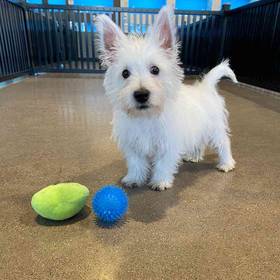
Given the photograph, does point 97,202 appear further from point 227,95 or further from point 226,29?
point 226,29

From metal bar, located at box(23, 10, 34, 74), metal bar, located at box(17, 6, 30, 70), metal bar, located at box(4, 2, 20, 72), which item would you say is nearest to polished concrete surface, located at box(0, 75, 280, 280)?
metal bar, located at box(4, 2, 20, 72)

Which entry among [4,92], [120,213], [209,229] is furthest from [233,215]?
[4,92]

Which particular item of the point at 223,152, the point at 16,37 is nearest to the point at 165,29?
the point at 223,152

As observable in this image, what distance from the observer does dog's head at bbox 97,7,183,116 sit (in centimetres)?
115

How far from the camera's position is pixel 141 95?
1.12 meters

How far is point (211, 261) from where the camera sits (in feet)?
2.87

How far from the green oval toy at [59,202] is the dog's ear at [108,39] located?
0.64m

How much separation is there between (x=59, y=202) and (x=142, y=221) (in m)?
0.34

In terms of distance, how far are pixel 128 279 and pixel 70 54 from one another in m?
6.53

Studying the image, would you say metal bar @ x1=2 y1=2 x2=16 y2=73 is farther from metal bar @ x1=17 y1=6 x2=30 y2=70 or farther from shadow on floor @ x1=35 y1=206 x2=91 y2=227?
shadow on floor @ x1=35 y1=206 x2=91 y2=227

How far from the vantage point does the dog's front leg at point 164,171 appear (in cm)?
134

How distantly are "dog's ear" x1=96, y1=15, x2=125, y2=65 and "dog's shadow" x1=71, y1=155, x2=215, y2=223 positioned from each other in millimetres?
603

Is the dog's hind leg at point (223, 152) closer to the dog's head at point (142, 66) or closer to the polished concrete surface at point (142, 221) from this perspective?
the polished concrete surface at point (142, 221)

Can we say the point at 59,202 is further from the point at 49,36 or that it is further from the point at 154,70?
the point at 49,36
